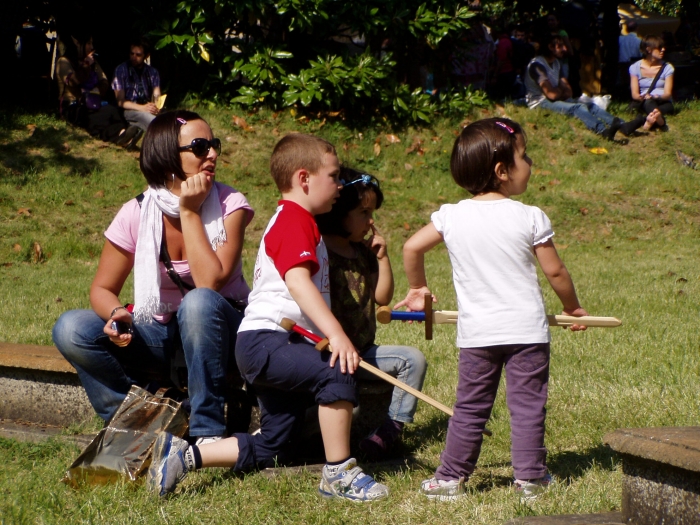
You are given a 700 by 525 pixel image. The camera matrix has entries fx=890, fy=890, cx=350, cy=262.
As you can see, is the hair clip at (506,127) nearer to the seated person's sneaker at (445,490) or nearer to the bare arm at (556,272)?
the bare arm at (556,272)

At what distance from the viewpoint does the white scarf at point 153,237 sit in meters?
3.68

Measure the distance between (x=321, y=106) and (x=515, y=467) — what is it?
8651 millimetres

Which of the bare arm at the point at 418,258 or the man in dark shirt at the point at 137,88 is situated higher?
the man in dark shirt at the point at 137,88

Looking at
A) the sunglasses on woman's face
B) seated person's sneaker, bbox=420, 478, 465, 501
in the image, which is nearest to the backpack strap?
the sunglasses on woman's face

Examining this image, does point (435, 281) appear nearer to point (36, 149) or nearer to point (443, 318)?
point (443, 318)

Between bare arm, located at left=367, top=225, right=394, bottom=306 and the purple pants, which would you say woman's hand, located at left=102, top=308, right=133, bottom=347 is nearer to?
bare arm, located at left=367, top=225, right=394, bottom=306

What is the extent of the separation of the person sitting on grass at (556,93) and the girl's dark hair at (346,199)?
357 inches

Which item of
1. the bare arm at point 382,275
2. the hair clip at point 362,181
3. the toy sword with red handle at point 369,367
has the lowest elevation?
the toy sword with red handle at point 369,367

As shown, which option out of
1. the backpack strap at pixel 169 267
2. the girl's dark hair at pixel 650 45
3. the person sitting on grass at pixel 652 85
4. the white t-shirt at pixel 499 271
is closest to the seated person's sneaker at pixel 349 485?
the white t-shirt at pixel 499 271

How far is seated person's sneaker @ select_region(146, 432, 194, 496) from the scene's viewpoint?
10.6 feet

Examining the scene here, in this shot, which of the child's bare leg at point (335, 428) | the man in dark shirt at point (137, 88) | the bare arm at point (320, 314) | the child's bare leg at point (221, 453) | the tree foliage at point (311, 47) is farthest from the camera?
the tree foliage at point (311, 47)

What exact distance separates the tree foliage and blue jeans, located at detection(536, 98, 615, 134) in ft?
4.51

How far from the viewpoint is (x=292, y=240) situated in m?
3.22

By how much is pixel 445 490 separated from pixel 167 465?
102 centimetres
